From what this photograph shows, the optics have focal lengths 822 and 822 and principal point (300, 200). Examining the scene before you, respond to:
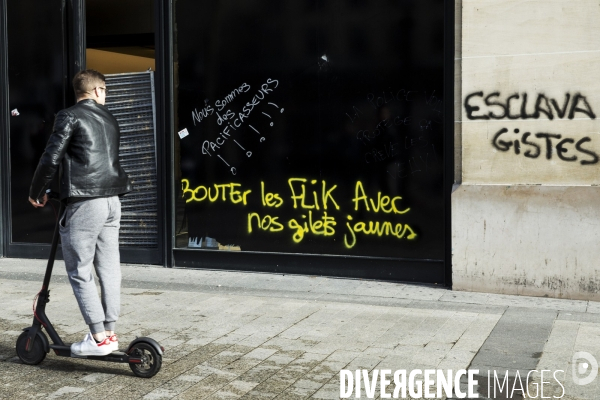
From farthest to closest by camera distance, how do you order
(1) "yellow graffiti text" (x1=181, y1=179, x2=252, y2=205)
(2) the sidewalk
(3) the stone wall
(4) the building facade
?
(1) "yellow graffiti text" (x1=181, y1=179, x2=252, y2=205) → (4) the building facade → (3) the stone wall → (2) the sidewalk

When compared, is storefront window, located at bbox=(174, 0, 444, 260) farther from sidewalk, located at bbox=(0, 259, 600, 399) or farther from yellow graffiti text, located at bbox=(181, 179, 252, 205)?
sidewalk, located at bbox=(0, 259, 600, 399)

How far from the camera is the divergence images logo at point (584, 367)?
4.93m

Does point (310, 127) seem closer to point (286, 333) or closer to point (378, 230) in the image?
point (378, 230)

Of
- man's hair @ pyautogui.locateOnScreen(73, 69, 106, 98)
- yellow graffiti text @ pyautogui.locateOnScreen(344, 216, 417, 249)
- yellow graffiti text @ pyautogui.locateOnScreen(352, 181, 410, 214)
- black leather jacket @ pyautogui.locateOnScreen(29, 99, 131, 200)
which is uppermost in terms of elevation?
man's hair @ pyautogui.locateOnScreen(73, 69, 106, 98)

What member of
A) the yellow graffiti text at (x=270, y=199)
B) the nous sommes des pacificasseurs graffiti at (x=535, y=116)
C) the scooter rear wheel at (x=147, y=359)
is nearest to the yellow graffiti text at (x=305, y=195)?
the yellow graffiti text at (x=270, y=199)

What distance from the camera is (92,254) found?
16.5ft

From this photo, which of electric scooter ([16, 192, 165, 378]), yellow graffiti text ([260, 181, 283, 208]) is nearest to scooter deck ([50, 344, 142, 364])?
electric scooter ([16, 192, 165, 378])

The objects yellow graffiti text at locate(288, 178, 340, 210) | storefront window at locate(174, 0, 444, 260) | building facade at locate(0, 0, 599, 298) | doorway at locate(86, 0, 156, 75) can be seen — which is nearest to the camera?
building facade at locate(0, 0, 599, 298)

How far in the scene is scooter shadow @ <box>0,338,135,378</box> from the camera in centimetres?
511

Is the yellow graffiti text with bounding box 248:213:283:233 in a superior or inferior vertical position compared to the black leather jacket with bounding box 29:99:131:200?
inferior

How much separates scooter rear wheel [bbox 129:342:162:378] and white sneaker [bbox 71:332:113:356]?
16 cm

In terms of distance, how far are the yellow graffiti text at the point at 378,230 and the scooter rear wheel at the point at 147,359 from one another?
378cm

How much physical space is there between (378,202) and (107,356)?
155 inches

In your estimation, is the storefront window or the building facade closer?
the building facade
